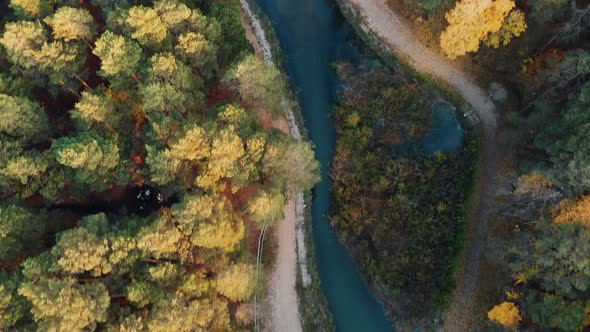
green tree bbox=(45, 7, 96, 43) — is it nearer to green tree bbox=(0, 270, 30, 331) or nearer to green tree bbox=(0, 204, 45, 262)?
green tree bbox=(0, 204, 45, 262)

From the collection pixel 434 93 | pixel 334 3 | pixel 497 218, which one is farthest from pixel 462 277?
pixel 334 3

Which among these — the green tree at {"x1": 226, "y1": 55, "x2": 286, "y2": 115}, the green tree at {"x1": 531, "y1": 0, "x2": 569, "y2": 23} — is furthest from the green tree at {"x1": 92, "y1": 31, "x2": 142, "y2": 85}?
the green tree at {"x1": 531, "y1": 0, "x2": 569, "y2": 23}

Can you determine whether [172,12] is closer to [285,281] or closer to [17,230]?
[17,230]

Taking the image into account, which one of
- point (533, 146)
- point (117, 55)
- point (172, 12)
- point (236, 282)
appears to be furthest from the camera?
point (533, 146)

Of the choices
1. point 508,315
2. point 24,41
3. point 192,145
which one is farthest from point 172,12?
point 508,315

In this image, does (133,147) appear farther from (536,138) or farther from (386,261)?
(536,138)

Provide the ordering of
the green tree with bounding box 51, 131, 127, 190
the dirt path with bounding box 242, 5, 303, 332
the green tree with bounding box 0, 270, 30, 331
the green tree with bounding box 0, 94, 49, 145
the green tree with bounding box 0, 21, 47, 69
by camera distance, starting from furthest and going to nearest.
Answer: the dirt path with bounding box 242, 5, 303, 332, the green tree with bounding box 0, 21, 47, 69, the green tree with bounding box 0, 94, 49, 145, the green tree with bounding box 51, 131, 127, 190, the green tree with bounding box 0, 270, 30, 331

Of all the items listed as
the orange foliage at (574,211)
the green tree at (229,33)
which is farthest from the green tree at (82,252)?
the orange foliage at (574,211)
